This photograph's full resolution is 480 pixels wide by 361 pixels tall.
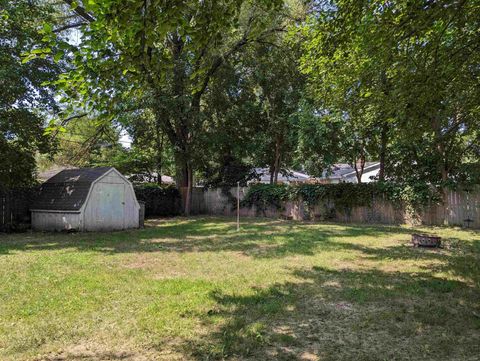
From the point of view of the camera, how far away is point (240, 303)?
5117mm

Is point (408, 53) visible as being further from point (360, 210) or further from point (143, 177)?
point (143, 177)

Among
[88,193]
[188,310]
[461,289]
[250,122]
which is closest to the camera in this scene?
[188,310]

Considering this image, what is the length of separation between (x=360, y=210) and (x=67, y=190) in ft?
39.9

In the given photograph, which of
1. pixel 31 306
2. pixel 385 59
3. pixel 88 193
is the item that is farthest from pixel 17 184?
pixel 385 59

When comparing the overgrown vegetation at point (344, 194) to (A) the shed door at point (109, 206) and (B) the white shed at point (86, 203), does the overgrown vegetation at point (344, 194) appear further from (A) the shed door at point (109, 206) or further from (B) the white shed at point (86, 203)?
(A) the shed door at point (109, 206)

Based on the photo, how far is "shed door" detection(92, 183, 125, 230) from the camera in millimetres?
14086

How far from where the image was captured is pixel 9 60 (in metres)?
12.8

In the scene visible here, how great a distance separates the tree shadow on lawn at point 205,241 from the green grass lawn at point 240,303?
0.20 m

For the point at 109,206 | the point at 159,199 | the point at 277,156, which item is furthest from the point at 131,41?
the point at 277,156

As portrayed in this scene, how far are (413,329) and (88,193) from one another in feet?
39.3

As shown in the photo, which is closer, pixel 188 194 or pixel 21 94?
pixel 21 94

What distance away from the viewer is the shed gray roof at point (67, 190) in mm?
13914

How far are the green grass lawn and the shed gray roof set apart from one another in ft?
14.0

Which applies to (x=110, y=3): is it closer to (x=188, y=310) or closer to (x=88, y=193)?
(x=188, y=310)
